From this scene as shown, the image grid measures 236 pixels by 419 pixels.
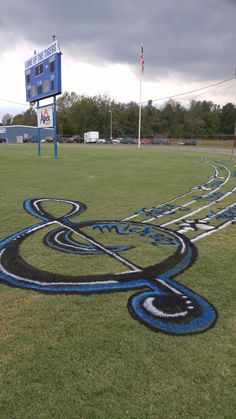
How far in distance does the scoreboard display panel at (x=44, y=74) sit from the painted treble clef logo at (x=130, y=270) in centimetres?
1536

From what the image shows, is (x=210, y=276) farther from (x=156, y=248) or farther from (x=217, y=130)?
(x=217, y=130)

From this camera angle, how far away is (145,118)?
9000cm

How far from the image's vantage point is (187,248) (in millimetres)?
4488

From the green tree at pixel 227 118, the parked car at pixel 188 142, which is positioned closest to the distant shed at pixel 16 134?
the parked car at pixel 188 142

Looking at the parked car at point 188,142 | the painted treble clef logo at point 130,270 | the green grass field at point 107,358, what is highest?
the parked car at point 188,142

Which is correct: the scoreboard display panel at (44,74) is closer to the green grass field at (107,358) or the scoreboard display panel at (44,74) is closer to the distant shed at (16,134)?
the green grass field at (107,358)

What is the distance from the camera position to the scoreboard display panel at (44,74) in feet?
60.7

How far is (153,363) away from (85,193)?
677cm

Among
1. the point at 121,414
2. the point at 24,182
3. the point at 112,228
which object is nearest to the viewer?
the point at 121,414

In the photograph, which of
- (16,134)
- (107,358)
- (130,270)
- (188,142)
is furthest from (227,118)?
(107,358)

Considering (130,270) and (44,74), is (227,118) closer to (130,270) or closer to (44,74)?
(44,74)

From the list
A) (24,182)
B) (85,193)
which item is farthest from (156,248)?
(24,182)

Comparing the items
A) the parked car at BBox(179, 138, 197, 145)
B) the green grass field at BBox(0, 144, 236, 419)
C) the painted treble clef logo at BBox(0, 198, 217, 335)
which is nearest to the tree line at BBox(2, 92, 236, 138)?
the parked car at BBox(179, 138, 197, 145)

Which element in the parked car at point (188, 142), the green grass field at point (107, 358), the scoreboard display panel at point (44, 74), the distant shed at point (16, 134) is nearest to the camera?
the green grass field at point (107, 358)
